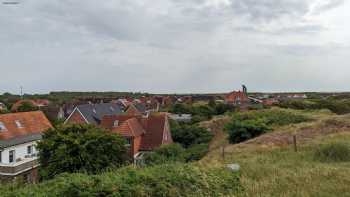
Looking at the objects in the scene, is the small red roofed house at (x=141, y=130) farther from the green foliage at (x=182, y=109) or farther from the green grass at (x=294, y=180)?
the green foliage at (x=182, y=109)

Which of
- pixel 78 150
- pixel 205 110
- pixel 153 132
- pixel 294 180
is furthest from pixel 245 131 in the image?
pixel 205 110

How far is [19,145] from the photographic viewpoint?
2289 centimetres

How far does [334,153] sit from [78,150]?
13.1m

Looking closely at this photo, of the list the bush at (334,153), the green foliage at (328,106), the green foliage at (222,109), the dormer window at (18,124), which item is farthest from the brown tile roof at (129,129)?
the green foliage at (328,106)

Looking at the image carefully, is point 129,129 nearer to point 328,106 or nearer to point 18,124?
point 18,124

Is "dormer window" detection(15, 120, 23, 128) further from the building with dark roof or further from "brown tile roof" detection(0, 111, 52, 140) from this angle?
the building with dark roof

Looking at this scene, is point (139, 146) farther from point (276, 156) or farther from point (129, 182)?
point (129, 182)

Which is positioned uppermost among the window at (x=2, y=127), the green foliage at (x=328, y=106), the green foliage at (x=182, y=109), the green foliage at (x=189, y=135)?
the green foliage at (x=328, y=106)

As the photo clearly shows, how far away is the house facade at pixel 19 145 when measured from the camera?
19498mm

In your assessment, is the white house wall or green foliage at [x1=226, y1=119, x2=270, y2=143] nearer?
the white house wall

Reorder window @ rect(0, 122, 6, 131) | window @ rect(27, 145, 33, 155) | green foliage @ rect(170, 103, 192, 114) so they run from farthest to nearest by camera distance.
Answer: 1. green foliage @ rect(170, 103, 192, 114)
2. window @ rect(27, 145, 33, 155)
3. window @ rect(0, 122, 6, 131)

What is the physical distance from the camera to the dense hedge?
5688 mm

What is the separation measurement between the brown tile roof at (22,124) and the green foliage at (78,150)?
6676mm

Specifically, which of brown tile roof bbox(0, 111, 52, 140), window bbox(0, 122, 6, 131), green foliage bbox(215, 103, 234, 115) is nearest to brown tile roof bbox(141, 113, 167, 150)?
brown tile roof bbox(0, 111, 52, 140)
